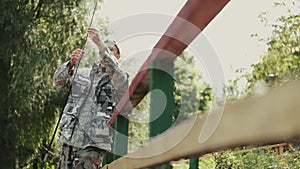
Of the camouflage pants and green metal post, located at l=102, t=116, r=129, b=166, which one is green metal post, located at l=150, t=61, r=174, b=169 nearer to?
green metal post, located at l=102, t=116, r=129, b=166

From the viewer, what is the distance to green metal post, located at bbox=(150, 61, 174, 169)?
1132 mm

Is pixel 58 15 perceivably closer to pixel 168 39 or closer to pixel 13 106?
pixel 13 106

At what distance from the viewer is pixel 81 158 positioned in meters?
2.48

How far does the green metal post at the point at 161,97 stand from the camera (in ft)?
3.71

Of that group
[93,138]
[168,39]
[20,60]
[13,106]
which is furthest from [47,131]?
[168,39]

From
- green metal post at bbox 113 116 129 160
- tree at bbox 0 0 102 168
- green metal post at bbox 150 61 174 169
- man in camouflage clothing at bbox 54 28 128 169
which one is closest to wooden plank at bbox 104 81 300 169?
green metal post at bbox 150 61 174 169

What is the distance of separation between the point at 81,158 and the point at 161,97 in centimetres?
137

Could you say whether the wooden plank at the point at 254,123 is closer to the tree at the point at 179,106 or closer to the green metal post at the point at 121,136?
the tree at the point at 179,106

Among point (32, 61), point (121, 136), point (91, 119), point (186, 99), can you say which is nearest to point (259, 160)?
point (186, 99)

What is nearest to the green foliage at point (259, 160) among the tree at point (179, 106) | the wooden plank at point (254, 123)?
the tree at point (179, 106)

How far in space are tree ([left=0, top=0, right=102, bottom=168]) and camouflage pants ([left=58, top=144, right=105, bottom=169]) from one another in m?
5.37

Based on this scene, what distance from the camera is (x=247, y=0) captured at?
10.2m

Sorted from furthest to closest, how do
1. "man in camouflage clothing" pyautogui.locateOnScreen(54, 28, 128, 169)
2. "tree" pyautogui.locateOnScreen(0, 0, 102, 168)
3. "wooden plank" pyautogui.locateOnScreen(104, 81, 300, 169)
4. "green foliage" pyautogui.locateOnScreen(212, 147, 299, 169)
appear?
1. "tree" pyautogui.locateOnScreen(0, 0, 102, 168)
2. "man in camouflage clothing" pyautogui.locateOnScreen(54, 28, 128, 169)
3. "green foliage" pyautogui.locateOnScreen(212, 147, 299, 169)
4. "wooden plank" pyautogui.locateOnScreen(104, 81, 300, 169)

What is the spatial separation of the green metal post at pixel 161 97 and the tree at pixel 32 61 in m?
6.76
